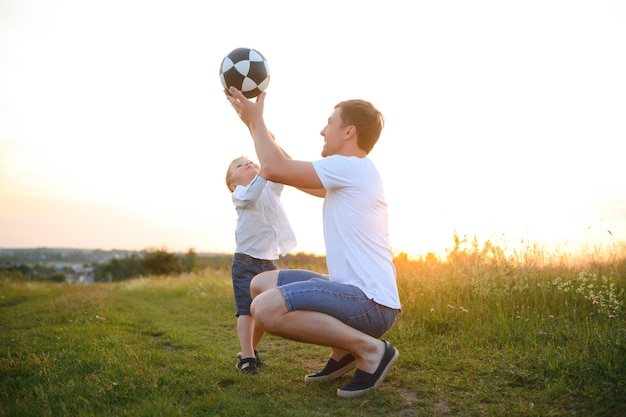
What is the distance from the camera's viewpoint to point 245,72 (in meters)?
3.99

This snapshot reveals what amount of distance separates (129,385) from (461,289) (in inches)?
148

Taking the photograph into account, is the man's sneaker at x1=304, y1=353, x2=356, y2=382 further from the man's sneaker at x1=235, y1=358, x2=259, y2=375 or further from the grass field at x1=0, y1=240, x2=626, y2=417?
the man's sneaker at x1=235, y1=358, x2=259, y2=375

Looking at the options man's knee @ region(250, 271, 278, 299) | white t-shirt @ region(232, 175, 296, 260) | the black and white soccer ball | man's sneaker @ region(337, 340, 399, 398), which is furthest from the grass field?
the black and white soccer ball

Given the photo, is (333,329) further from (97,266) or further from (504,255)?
(97,266)

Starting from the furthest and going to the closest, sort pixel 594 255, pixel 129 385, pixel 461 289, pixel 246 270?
pixel 594 255, pixel 461 289, pixel 246 270, pixel 129 385

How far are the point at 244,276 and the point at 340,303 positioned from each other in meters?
1.35

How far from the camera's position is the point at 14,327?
670 cm

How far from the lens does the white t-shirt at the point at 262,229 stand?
4.21 m

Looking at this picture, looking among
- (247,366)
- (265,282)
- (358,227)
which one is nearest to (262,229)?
(265,282)

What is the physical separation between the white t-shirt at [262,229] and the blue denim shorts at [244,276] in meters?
0.06

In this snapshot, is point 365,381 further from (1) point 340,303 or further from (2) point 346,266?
(2) point 346,266

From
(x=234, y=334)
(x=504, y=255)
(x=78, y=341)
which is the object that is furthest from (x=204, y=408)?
(x=504, y=255)

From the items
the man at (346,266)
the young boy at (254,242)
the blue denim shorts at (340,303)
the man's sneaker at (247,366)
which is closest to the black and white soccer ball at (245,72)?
the man at (346,266)

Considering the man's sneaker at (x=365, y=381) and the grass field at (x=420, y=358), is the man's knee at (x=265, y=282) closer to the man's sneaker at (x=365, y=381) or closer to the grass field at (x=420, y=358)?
the grass field at (x=420, y=358)
